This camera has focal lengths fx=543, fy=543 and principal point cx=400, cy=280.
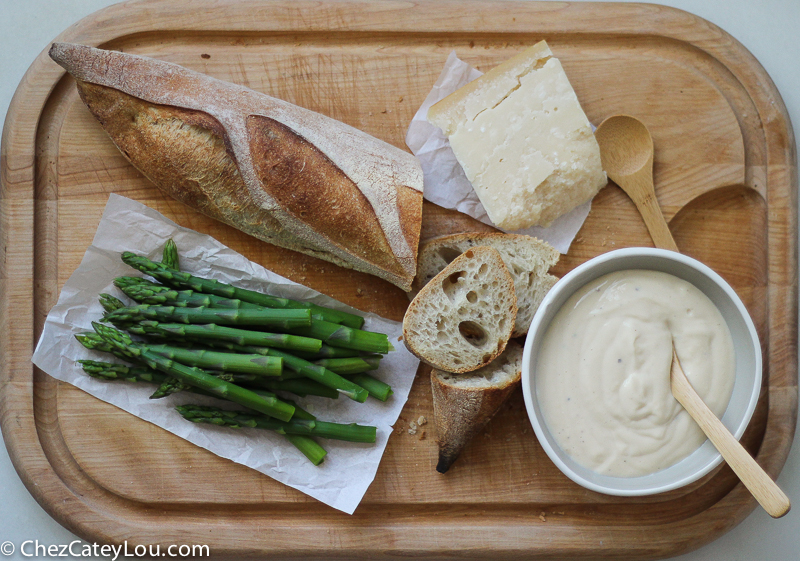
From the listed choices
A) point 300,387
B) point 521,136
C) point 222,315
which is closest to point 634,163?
point 521,136

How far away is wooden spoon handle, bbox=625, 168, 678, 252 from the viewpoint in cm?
212

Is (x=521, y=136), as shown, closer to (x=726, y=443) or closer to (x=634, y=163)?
(x=634, y=163)

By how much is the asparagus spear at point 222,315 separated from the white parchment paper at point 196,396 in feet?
0.52

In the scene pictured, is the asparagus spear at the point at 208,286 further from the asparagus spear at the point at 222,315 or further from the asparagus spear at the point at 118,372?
the asparagus spear at the point at 118,372

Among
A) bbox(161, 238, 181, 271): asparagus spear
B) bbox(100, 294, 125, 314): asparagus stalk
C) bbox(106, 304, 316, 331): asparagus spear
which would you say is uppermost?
bbox(161, 238, 181, 271): asparagus spear

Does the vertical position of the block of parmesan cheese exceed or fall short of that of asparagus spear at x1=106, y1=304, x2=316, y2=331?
it exceeds it

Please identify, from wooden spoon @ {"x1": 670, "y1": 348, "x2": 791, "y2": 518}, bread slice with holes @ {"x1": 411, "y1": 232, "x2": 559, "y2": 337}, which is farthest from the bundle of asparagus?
wooden spoon @ {"x1": 670, "y1": 348, "x2": 791, "y2": 518}

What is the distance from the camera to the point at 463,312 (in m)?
2.00

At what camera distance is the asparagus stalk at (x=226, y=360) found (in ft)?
6.50

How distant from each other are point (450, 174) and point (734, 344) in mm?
1174

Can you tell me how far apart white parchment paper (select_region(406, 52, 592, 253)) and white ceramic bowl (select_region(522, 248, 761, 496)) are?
0.41m

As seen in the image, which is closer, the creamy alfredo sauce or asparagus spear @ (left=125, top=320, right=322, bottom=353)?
the creamy alfredo sauce

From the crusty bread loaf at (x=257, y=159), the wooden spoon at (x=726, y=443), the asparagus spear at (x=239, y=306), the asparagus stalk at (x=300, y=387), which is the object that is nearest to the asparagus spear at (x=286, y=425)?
the asparagus stalk at (x=300, y=387)

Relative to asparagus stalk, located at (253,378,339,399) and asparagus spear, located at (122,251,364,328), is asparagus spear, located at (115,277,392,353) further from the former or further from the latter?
asparagus stalk, located at (253,378,339,399)
